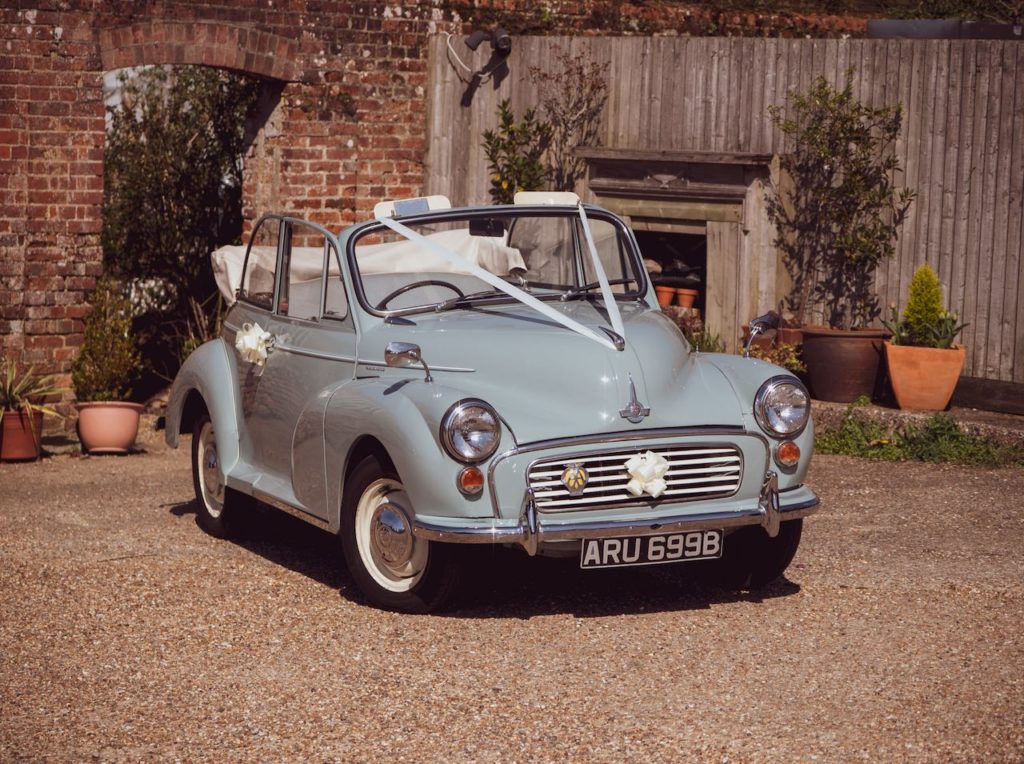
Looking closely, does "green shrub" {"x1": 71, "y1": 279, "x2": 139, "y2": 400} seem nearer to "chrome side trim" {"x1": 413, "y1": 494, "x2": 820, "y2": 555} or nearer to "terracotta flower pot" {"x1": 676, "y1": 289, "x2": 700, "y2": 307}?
"terracotta flower pot" {"x1": 676, "y1": 289, "x2": 700, "y2": 307}

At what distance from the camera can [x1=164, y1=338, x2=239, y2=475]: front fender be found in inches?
297

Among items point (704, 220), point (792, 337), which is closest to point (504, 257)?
point (792, 337)

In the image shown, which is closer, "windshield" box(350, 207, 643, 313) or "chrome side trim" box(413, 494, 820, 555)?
"chrome side trim" box(413, 494, 820, 555)

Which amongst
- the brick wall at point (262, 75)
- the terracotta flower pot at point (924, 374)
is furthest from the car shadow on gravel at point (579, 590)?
the brick wall at point (262, 75)

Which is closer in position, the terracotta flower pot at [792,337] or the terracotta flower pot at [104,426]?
the terracotta flower pot at [104,426]

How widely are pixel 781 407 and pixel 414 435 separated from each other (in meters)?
1.49

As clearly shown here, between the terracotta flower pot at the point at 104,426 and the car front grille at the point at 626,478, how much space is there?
17.8 feet

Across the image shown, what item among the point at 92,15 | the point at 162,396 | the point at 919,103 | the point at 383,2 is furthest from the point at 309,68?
the point at 919,103

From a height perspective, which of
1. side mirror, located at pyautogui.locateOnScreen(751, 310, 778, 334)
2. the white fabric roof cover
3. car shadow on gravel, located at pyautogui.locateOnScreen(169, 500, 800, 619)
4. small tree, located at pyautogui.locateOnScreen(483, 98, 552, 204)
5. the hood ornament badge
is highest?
small tree, located at pyautogui.locateOnScreen(483, 98, 552, 204)

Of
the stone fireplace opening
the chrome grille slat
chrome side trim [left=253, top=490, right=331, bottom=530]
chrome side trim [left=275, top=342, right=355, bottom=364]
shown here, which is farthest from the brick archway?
the chrome grille slat

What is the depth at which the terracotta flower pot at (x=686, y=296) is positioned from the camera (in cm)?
1204

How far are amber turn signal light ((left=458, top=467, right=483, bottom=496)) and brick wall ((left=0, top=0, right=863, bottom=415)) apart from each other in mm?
6236

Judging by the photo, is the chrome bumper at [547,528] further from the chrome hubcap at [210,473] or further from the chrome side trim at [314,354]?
the chrome hubcap at [210,473]

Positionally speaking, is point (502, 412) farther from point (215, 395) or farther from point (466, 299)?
point (215, 395)
